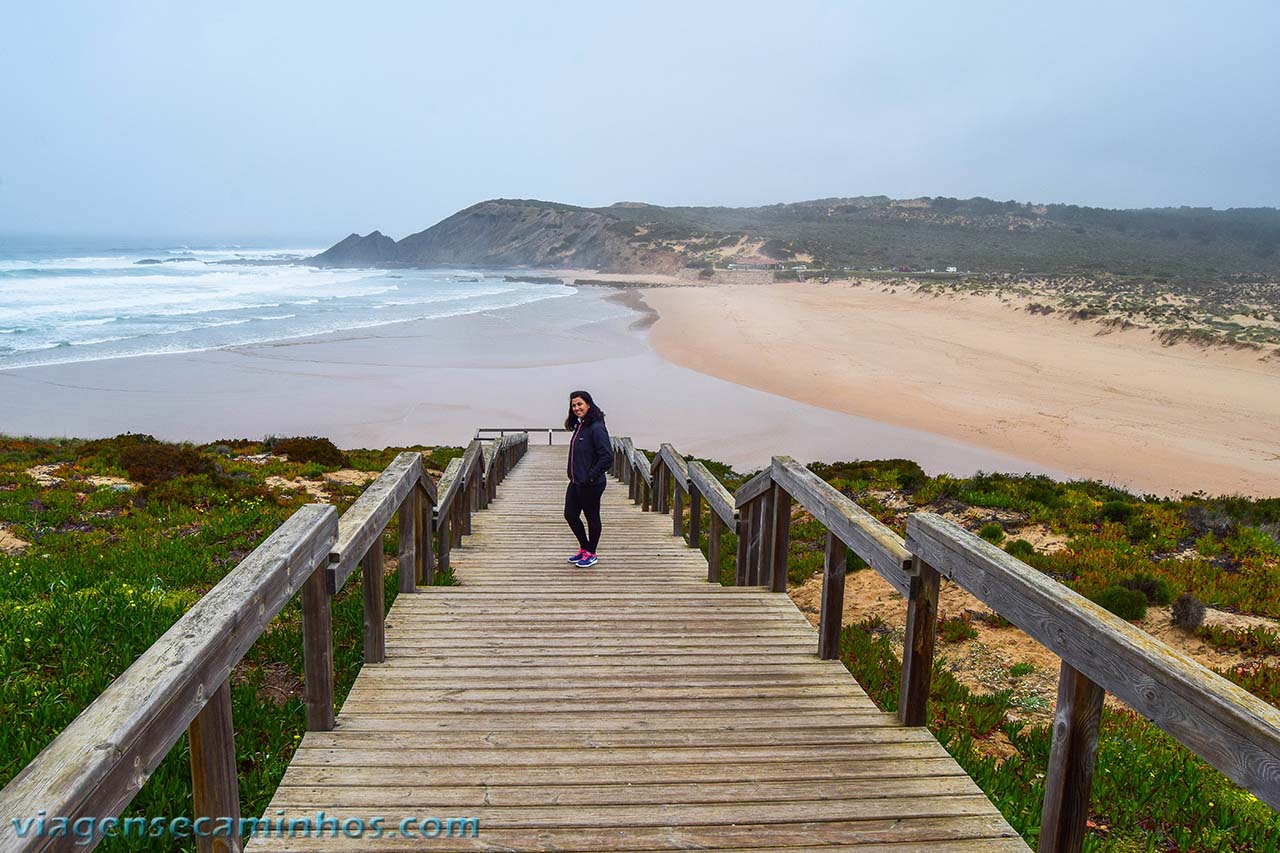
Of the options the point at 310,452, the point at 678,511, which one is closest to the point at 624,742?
the point at 678,511

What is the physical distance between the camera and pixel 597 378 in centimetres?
2925

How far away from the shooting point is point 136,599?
5.05 m

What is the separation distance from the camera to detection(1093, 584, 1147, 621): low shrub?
666 cm

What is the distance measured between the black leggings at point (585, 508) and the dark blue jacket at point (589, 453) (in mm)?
86

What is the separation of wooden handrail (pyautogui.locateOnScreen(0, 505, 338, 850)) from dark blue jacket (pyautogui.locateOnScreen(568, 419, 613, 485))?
3825 millimetres

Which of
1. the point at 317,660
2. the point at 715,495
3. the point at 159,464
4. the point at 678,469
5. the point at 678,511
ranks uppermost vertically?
the point at 317,660

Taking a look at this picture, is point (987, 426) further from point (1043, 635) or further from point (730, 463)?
point (1043, 635)

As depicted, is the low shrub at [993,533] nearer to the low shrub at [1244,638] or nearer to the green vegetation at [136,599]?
the low shrub at [1244,638]

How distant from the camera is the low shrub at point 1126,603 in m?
6.66

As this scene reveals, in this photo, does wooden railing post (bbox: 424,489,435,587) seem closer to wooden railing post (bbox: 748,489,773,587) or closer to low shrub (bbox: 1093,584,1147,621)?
wooden railing post (bbox: 748,489,773,587)

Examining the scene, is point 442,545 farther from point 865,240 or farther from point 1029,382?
point 865,240

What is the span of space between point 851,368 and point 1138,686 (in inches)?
1174

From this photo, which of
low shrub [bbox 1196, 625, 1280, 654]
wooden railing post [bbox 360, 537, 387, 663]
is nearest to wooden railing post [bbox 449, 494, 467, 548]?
wooden railing post [bbox 360, 537, 387, 663]

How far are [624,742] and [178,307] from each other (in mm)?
54135
